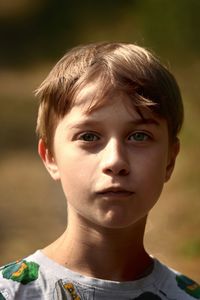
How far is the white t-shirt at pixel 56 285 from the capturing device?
98cm

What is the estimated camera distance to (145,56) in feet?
3.54

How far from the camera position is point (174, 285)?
1096 millimetres

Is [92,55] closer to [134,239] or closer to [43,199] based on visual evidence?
[134,239]

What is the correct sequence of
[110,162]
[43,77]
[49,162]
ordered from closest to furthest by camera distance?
[110,162] < [49,162] < [43,77]

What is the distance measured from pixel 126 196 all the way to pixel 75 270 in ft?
0.42

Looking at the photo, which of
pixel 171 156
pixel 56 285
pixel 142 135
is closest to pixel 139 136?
pixel 142 135

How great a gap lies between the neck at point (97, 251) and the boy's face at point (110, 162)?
24 millimetres

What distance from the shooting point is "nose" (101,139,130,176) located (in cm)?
96

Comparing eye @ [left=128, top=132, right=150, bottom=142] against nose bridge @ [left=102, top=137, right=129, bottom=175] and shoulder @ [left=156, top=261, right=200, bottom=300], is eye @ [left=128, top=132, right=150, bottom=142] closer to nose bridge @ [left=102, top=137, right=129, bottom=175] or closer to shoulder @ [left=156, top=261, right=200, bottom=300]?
nose bridge @ [left=102, top=137, right=129, bottom=175]

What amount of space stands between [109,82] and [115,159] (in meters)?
0.11

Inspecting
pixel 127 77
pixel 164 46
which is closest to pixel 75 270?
pixel 127 77

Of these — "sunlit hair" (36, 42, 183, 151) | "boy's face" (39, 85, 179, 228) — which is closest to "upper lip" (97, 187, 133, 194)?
"boy's face" (39, 85, 179, 228)

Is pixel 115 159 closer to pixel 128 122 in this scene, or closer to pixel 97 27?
pixel 128 122

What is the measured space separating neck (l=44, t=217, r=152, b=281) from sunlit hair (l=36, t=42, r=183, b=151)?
14cm
